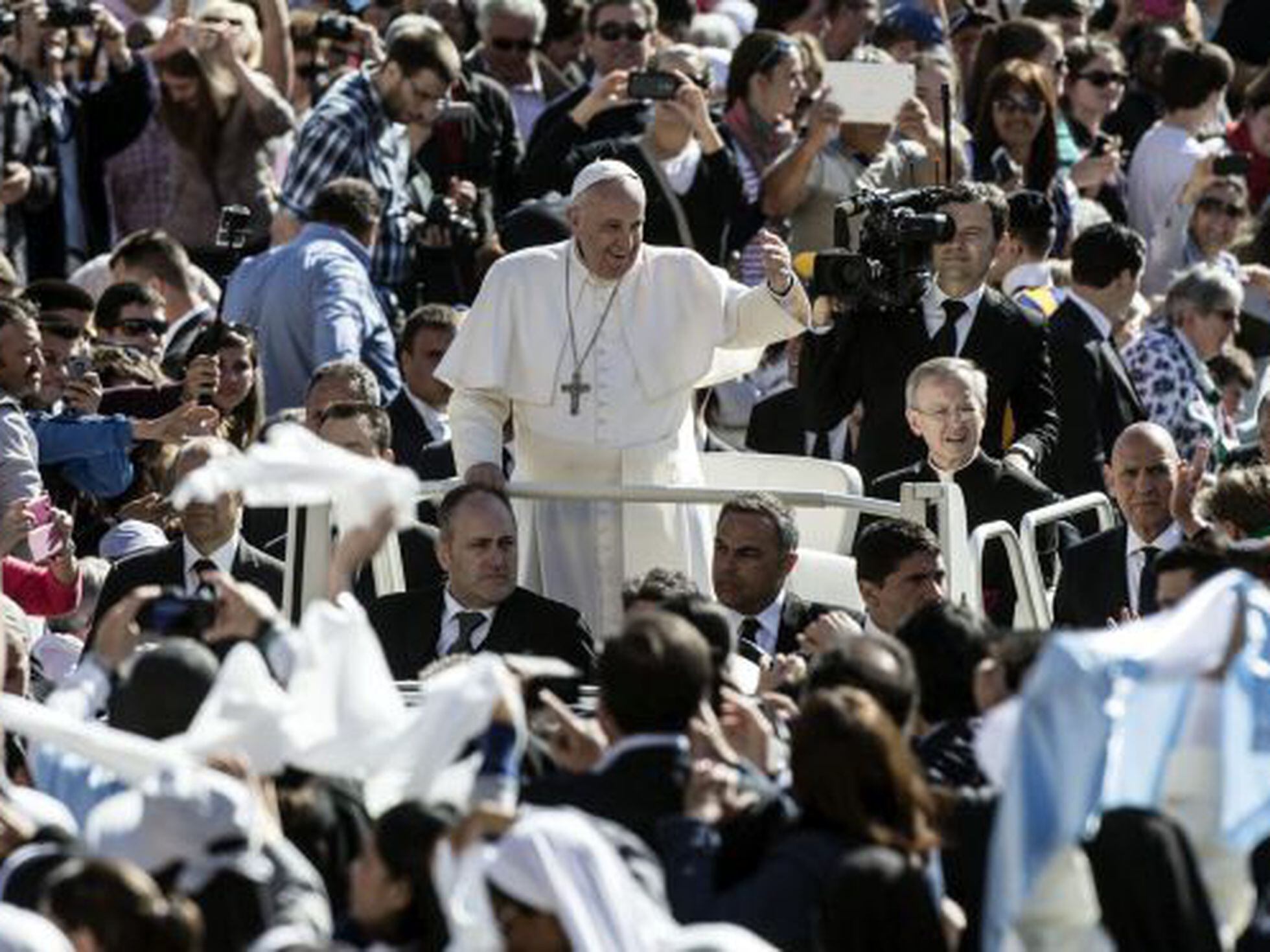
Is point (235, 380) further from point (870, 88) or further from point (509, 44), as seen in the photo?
point (509, 44)

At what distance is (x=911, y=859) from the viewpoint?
8.12m

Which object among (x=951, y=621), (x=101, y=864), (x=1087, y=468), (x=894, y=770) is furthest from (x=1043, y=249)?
(x=101, y=864)

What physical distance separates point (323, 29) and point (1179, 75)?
3.71 m

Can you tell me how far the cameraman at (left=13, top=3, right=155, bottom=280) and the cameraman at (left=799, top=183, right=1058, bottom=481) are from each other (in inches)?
139

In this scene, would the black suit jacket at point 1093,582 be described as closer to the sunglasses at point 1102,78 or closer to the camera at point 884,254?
the camera at point 884,254

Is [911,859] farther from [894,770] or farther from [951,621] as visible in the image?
[951,621]

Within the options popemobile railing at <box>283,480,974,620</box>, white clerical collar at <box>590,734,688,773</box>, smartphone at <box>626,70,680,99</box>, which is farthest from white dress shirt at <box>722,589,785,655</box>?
smartphone at <box>626,70,680,99</box>

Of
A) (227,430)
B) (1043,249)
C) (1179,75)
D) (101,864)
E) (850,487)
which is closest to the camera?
(101,864)

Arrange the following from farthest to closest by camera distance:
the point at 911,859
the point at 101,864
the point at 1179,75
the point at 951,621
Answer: the point at 1179,75, the point at 951,621, the point at 911,859, the point at 101,864

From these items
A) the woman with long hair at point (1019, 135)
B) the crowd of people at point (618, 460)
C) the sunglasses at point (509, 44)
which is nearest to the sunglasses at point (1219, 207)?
the crowd of people at point (618, 460)

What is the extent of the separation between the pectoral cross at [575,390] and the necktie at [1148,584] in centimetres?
164

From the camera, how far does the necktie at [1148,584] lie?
11.4 metres

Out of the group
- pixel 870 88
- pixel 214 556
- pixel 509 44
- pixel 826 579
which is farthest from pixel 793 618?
pixel 509 44

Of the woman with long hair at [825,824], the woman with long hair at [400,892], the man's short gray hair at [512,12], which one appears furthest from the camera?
the man's short gray hair at [512,12]
